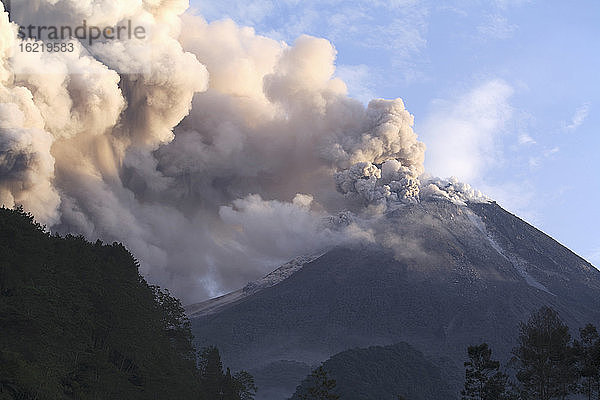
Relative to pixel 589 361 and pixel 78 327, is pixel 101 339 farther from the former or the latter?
pixel 589 361

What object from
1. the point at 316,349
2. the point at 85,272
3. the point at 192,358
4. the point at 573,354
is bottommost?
the point at 573,354

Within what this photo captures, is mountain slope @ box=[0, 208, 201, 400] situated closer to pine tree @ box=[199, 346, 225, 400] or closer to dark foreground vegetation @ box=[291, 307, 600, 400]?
pine tree @ box=[199, 346, 225, 400]

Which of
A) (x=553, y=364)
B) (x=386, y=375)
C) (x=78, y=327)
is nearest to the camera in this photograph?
(x=78, y=327)

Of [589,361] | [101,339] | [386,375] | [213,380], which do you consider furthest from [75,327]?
[386,375]

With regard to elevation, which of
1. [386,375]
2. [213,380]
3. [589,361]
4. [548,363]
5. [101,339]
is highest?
[386,375]

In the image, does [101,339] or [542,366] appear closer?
[101,339]

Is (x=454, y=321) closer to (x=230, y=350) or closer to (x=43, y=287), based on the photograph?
(x=230, y=350)

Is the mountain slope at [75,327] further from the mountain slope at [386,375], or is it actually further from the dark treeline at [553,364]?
the mountain slope at [386,375]

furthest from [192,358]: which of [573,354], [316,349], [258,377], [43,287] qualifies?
[316,349]

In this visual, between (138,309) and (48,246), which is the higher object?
(48,246)
